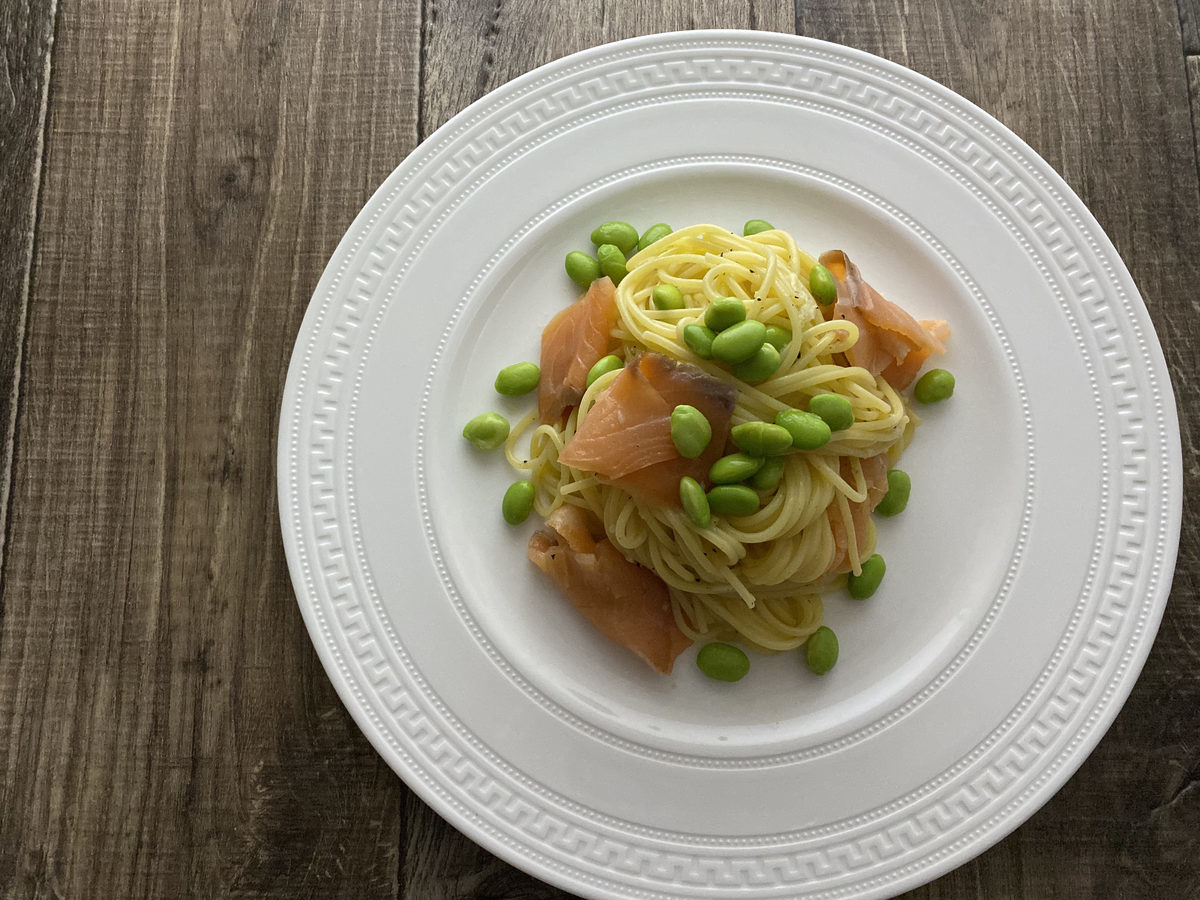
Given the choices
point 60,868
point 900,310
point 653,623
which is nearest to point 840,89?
point 900,310

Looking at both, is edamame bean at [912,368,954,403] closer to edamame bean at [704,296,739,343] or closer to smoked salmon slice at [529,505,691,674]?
edamame bean at [704,296,739,343]

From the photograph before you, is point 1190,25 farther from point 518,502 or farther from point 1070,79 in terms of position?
point 518,502

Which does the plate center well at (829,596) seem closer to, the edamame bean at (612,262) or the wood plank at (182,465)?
the edamame bean at (612,262)

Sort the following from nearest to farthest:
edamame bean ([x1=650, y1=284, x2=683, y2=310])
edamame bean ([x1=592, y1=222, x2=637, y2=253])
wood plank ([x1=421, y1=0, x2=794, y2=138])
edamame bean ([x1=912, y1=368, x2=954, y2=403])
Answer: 1. edamame bean ([x1=650, y1=284, x2=683, y2=310])
2. edamame bean ([x1=912, y1=368, x2=954, y2=403])
3. edamame bean ([x1=592, y1=222, x2=637, y2=253])
4. wood plank ([x1=421, y1=0, x2=794, y2=138])

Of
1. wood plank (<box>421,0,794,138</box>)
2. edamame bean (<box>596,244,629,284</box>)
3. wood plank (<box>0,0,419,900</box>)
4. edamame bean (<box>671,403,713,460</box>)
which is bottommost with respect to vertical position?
wood plank (<box>0,0,419,900</box>)

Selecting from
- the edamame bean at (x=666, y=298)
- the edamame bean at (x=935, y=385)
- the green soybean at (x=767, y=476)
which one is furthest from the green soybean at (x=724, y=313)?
the edamame bean at (x=935, y=385)

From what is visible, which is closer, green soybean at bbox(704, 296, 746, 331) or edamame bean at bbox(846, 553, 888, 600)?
green soybean at bbox(704, 296, 746, 331)

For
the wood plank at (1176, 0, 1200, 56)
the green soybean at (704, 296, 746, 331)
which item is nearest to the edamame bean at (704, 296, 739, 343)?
the green soybean at (704, 296, 746, 331)

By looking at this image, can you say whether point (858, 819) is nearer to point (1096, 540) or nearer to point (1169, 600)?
point (1096, 540)

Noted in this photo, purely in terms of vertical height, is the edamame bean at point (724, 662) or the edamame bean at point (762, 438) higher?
the edamame bean at point (762, 438)
